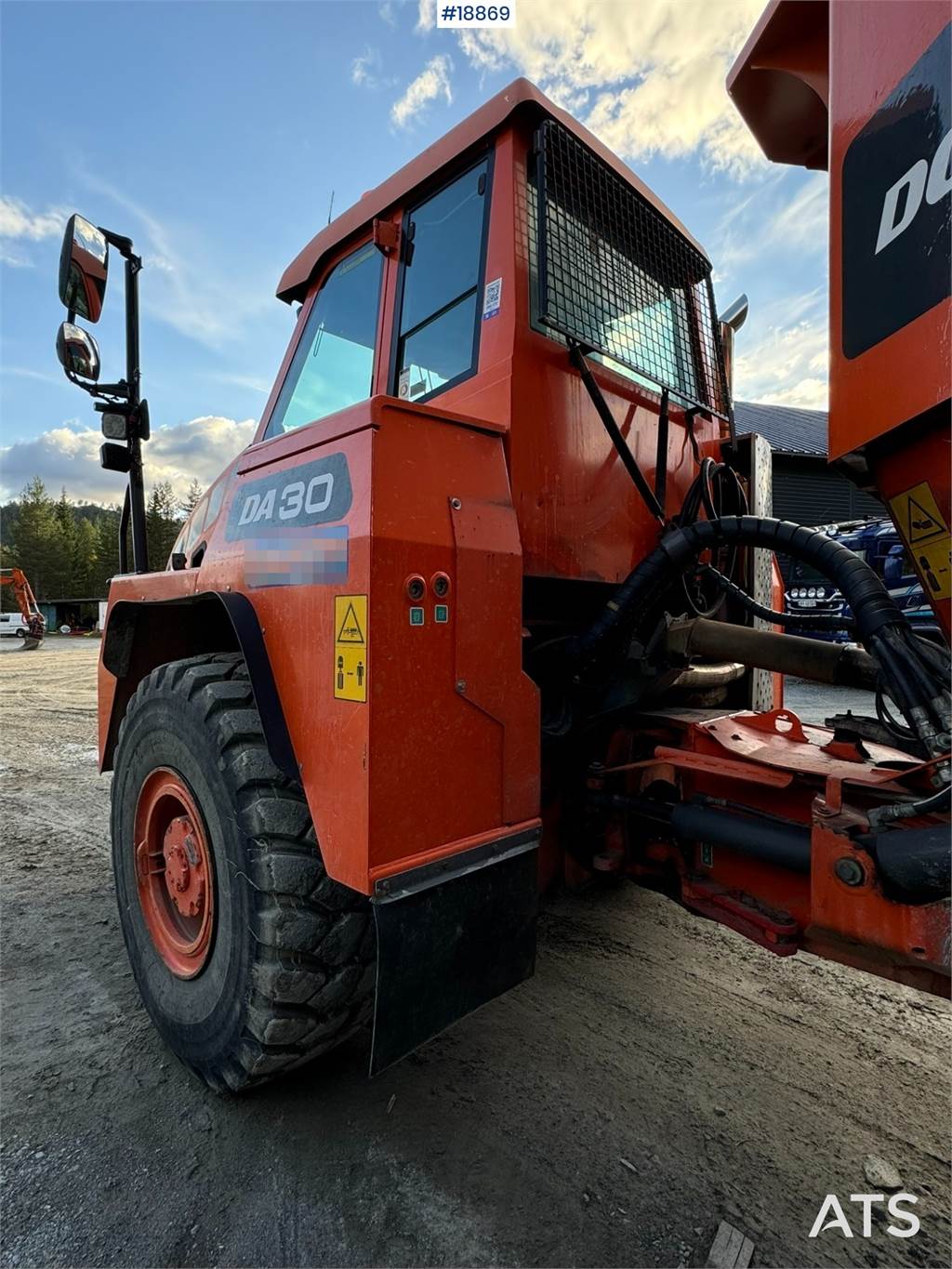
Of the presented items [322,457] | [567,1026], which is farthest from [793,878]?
[322,457]

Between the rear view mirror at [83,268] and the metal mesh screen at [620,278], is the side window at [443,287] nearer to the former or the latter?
the metal mesh screen at [620,278]

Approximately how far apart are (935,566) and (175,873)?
228 cm

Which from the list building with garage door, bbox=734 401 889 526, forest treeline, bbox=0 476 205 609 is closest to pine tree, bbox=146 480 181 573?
forest treeline, bbox=0 476 205 609

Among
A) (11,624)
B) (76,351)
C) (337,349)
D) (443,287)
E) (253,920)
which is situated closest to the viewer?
(253,920)

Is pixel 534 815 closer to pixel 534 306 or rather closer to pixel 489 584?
pixel 489 584

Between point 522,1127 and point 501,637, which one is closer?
point 501,637

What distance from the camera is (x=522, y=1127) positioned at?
1911mm

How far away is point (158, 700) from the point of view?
2.20m

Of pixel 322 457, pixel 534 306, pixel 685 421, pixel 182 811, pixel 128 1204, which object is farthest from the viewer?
pixel 685 421

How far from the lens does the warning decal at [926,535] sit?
1411 millimetres

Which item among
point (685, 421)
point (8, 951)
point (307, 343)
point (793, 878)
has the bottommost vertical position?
point (8, 951)

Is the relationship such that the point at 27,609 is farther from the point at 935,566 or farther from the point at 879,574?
the point at 935,566

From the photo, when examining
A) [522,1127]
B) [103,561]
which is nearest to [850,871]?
[522,1127]

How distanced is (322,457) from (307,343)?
1.34 m
